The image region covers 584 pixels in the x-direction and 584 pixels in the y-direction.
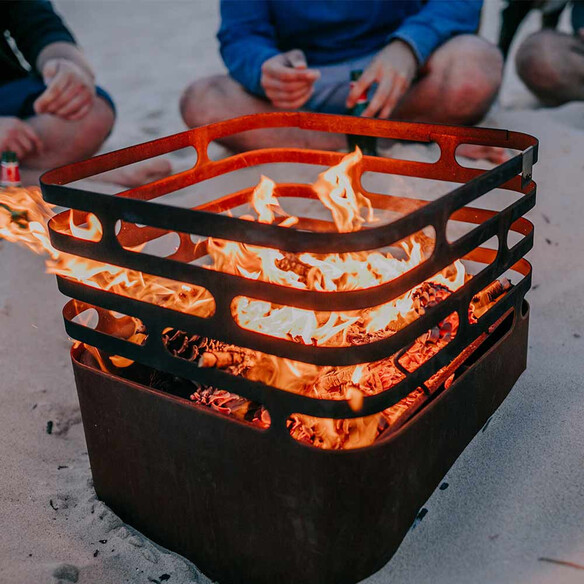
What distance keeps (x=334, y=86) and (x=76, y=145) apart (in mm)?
1388

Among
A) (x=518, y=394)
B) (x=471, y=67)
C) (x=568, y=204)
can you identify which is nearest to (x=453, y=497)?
(x=518, y=394)

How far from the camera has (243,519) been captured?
1497mm

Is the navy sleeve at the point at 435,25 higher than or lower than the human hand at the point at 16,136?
higher

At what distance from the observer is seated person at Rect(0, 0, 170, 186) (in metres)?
3.60

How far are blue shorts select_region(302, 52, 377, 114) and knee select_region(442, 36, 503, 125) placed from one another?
1.32 feet

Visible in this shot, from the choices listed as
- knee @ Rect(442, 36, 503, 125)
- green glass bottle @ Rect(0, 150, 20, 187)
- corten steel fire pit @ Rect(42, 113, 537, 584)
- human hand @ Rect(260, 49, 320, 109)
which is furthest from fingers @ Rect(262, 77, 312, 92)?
corten steel fire pit @ Rect(42, 113, 537, 584)

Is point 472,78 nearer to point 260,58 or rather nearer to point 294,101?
point 294,101

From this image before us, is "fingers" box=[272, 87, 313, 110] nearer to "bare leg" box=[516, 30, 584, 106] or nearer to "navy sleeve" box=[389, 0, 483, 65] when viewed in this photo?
"navy sleeve" box=[389, 0, 483, 65]

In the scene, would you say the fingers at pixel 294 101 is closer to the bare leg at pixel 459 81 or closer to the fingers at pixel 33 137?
the bare leg at pixel 459 81

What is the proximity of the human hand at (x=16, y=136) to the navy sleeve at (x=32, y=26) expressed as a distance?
0.57 meters

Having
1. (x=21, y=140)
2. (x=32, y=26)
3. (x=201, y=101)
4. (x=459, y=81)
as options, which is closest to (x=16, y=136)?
(x=21, y=140)

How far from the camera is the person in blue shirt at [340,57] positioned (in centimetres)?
354

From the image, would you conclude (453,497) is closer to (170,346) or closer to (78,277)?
(170,346)

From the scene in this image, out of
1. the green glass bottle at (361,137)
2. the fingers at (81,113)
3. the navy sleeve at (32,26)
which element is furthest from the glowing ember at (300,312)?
the navy sleeve at (32,26)
